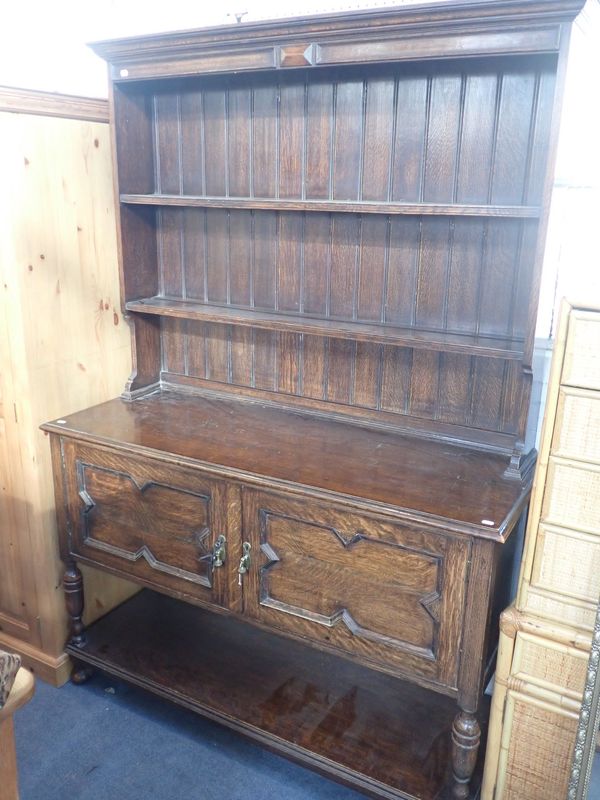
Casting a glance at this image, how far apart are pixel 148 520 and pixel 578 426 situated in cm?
117

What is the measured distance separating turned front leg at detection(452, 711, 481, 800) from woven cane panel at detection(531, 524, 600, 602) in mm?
377

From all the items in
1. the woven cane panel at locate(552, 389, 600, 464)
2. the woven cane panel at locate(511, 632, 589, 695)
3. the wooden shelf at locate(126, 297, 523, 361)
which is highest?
the wooden shelf at locate(126, 297, 523, 361)

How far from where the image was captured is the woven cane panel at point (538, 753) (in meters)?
1.52

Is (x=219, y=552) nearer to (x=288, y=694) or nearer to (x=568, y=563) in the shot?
(x=288, y=694)

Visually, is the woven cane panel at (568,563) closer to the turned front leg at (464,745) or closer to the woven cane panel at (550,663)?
the woven cane panel at (550,663)

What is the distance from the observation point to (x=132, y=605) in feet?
8.11

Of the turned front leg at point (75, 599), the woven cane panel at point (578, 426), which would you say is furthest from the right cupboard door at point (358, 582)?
the turned front leg at point (75, 599)

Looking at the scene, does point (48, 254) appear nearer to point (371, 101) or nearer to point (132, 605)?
point (371, 101)

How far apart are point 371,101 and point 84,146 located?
85 cm

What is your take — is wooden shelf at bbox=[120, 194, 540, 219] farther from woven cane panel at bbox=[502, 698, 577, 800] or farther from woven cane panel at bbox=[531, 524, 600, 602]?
woven cane panel at bbox=[502, 698, 577, 800]

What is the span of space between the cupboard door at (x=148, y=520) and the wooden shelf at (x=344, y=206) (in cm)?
73

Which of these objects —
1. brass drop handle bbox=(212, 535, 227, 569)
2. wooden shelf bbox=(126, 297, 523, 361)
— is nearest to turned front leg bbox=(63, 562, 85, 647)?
brass drop handle bbox=(212, 535, 227, 569)

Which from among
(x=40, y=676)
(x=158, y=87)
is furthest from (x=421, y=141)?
(x=40, y=676)

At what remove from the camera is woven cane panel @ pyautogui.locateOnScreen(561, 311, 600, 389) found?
1.33 meters
